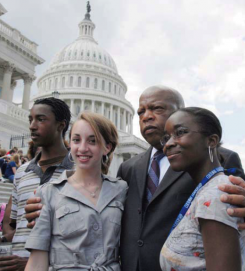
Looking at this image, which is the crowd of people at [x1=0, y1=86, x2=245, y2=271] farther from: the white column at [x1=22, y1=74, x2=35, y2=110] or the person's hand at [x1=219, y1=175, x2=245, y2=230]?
the white column at [x1=22, y1=74, x2=35, y2=110]

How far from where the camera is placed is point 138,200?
100 inches

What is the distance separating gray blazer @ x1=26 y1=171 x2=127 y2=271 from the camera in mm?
2115

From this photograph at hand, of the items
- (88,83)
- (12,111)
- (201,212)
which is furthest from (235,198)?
(88,83)

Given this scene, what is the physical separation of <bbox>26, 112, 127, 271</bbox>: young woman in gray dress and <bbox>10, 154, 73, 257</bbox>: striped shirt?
39 centimetres

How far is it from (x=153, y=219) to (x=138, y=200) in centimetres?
21

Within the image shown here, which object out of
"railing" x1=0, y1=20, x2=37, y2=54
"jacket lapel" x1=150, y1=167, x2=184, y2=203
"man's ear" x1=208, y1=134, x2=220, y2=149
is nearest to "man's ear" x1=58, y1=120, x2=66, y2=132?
"jacket lapel" x1=150, y1=167, x2=184, y2=203

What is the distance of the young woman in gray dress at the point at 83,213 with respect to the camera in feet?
6.95

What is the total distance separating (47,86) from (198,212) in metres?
71.2

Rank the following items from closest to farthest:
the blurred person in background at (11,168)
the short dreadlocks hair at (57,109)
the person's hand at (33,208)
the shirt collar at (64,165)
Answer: the person's hand at (33,208)
the shirt collar at (64,165)
the short dreadlocks hair at (57,109)
the blurred person in background at (11,168)

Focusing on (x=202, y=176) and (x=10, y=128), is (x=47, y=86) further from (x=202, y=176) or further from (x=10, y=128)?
(x=202, y=176)

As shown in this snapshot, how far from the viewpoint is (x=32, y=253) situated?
83.5 inches

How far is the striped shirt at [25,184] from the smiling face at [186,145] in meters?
1.31

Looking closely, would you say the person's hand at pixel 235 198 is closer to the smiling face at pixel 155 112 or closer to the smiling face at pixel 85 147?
the smiling face at pixel 85 147

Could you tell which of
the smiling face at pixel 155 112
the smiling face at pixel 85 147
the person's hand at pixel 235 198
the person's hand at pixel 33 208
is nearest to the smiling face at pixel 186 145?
the person's hand at pixel 235 198
